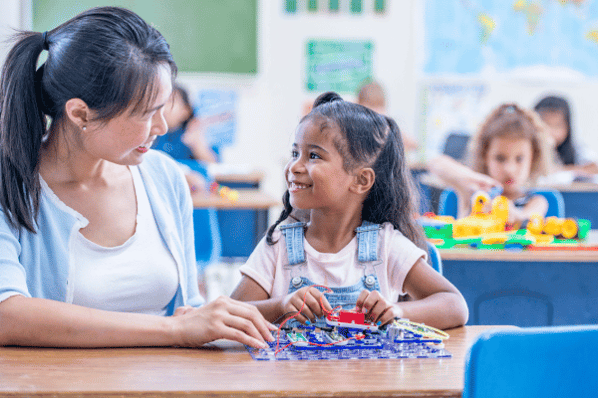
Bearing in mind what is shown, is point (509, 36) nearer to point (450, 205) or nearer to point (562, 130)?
point (562, 130)

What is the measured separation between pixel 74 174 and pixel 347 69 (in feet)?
16.4

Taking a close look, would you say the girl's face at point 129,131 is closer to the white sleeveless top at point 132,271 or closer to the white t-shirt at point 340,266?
the white sleeveless top at point 132,271

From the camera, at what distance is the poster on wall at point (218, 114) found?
5750 millimetres

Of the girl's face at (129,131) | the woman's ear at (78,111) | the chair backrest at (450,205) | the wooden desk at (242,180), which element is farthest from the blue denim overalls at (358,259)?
the wooden desk at (242,180)

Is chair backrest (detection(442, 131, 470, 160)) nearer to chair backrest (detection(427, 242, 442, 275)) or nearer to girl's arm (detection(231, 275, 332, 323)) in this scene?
chair backrest (detection(427, 242, 442, 275))

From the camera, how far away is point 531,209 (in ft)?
8.42

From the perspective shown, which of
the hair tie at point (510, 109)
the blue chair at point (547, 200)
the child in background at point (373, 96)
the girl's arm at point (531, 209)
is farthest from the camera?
the child in background at point (373, 96)

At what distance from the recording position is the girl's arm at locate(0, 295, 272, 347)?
3.22 ft

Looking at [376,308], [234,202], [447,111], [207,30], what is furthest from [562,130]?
[376,308]

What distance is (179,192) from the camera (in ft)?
4.80

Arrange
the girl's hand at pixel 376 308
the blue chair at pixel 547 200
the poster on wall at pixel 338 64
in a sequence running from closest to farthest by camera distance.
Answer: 1. the girl's hand at pixel 376 308
2. the blue chair at pixel 547 200
3. the poster on wall at pixel 338 64

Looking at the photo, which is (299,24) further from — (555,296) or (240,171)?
(555,296)

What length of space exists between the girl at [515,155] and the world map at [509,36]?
3.40 metres

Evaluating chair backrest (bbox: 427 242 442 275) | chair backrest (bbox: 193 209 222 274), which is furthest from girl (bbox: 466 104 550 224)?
chair backrest (bbox: 193 209 222 274)
